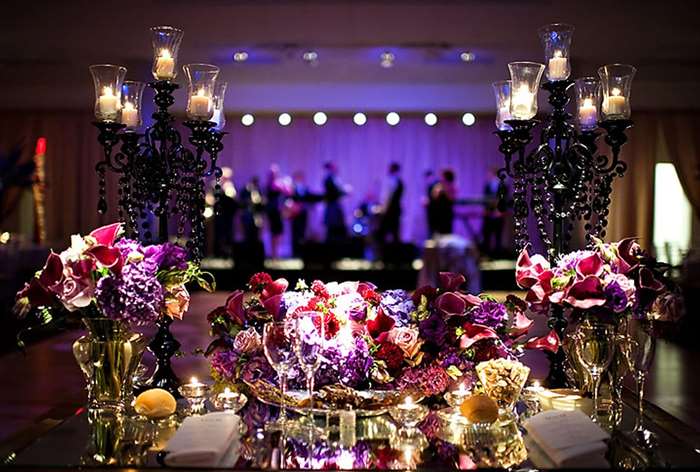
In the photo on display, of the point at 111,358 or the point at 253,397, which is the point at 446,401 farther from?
the point at 111,358

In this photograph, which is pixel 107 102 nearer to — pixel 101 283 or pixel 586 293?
pixel 101 283

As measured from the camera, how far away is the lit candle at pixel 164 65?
2689mm

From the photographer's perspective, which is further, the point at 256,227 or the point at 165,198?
the point at 256,227

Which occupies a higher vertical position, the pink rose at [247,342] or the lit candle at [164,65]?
the lit candle at [164,65]

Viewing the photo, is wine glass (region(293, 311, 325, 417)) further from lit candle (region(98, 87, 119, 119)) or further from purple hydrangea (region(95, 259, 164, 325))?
lit candle (region(98, 87, 119, 119))

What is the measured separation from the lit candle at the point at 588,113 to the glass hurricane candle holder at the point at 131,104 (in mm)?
1506

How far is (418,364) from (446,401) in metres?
0.17

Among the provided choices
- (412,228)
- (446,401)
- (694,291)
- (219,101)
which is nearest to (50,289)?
(219,101)

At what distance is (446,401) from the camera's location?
2316 mm

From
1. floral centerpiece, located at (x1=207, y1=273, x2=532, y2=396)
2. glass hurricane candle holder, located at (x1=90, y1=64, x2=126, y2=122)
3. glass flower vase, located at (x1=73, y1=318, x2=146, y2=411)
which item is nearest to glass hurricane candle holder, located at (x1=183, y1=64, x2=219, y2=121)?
glass hurricane candle holder, located at (x1=90, y1=64, x2=126, y2=122)

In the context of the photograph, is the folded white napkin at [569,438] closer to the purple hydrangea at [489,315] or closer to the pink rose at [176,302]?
the purple hydrangea at [489,315]

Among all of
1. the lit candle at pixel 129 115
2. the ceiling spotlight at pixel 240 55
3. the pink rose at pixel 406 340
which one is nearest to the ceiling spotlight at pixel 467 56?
the ceiling spotlight at pixel 240 55

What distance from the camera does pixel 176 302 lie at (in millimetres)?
2383

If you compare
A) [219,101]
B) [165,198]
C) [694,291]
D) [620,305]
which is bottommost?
[694,291]
